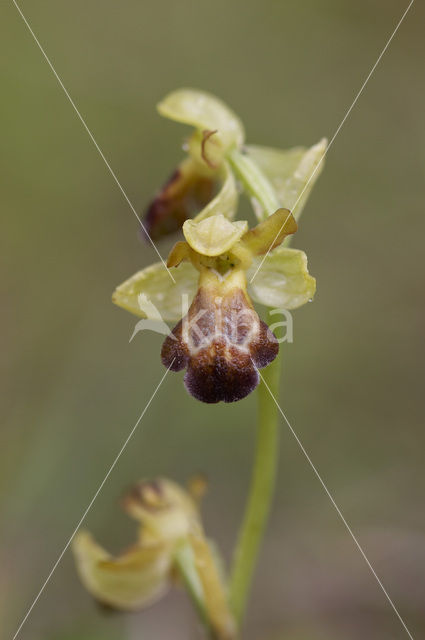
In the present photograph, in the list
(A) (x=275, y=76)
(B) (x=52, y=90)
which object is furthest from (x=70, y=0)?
(A) (x=275, y=76)

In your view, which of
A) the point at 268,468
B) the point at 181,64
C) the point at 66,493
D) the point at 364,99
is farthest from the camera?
the point at 181,64

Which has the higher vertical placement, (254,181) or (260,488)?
(254,181)

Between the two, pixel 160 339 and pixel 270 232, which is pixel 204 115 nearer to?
pixel 270 232

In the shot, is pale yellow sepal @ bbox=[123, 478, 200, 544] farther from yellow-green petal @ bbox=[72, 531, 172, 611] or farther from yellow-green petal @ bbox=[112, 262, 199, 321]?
yellow-green petal @ bbox=[112, 262, 199, 321]

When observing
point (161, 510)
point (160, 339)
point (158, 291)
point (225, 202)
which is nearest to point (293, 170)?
point (225, 202)

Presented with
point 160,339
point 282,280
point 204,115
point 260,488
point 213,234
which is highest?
point 204,115

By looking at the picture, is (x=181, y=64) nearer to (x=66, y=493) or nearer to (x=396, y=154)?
(x=396, y=154)

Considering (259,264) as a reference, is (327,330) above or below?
below
